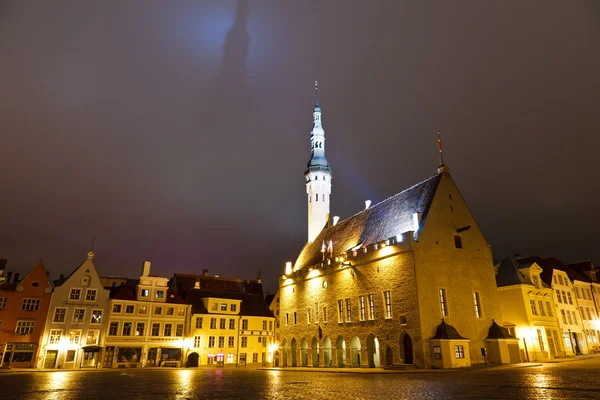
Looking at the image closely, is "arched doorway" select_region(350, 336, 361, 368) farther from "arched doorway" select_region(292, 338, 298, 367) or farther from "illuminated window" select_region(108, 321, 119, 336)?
"illuminated window" select_region(108, 321, 119, 336)

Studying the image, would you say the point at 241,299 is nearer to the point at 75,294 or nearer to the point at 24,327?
the point at 75,294

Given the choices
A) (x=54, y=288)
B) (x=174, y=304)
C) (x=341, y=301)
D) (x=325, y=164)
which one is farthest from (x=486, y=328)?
(x=54, y=288)

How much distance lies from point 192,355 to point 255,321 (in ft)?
31.8

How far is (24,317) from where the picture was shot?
136 ft

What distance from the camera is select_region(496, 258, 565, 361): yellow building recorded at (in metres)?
36.9

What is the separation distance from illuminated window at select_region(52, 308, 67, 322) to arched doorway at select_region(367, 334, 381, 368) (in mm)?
32419

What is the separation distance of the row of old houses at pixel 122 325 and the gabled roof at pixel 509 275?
29.2m

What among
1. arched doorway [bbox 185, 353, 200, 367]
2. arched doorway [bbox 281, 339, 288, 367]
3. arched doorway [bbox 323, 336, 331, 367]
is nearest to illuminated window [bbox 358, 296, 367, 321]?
arched doorway [bbox 323, 336, 331, 367]

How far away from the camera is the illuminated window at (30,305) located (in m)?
41.9

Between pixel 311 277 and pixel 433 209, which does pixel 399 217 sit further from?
pixel 311 277

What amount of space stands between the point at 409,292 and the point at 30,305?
38.6 metres

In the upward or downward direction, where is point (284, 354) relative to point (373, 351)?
downward

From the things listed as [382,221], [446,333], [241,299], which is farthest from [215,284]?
[446,333]

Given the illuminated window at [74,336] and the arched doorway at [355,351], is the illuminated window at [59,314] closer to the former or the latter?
the illuminated window at [74,336]
